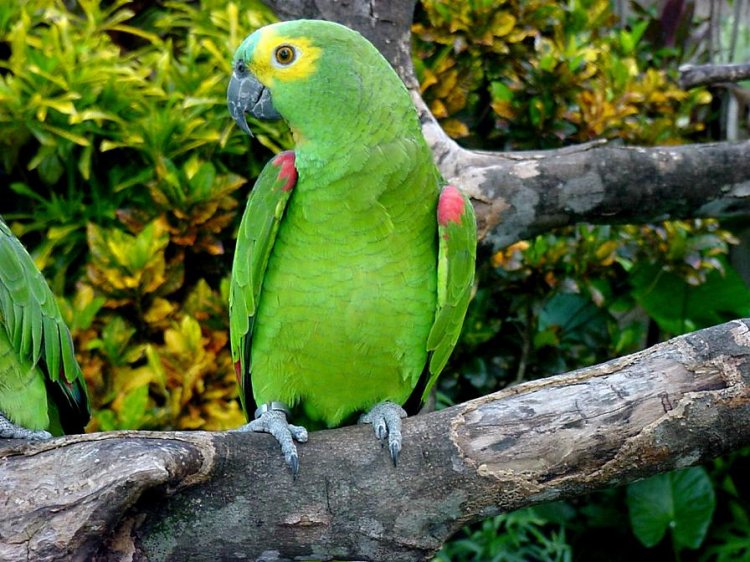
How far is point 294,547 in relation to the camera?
154 cm

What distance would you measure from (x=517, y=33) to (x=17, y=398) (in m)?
2.39

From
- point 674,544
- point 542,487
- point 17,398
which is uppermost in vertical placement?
point 17,398

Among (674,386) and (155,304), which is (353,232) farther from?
(155,304)

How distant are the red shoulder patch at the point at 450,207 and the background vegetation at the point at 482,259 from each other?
28.0 inches

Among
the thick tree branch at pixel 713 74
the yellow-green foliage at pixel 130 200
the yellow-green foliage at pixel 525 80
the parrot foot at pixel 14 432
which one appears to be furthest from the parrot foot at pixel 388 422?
the thick tree branch at pixel 713 74

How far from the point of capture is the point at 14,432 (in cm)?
172

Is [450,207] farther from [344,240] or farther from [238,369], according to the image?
[238,369]

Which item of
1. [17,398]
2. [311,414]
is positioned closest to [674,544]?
[311,414]

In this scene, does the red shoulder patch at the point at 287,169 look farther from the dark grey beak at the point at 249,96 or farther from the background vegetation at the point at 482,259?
the background vegetation at the point at 482,259

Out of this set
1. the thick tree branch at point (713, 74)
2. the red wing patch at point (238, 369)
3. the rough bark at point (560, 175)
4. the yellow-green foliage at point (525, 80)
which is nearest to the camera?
the red wing patch at point (238, 369)

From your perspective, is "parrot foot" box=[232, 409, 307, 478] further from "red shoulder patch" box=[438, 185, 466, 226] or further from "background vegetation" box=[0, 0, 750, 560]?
"background vegetation" box=[0, 0, 750, 560]

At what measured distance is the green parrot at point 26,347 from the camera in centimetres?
174

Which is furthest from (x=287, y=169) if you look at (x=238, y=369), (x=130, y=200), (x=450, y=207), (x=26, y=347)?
(x=130, y=200)

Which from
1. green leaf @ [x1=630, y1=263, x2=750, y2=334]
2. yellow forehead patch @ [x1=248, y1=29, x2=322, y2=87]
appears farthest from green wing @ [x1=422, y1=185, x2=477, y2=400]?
green leaf @ [x1=630, y1=263, x2=750, y2=334]
